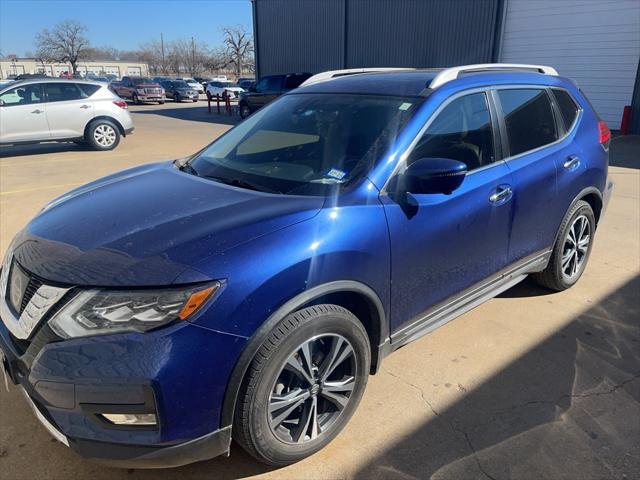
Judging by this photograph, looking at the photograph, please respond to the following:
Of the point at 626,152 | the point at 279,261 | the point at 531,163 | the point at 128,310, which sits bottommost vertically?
the point at 626,152

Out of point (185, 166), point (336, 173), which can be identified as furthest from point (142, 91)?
point (336, 173)

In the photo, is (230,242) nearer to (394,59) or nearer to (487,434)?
(487,434)

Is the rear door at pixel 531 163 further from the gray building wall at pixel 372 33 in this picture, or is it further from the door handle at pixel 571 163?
the gray building wall at pixel 372 33

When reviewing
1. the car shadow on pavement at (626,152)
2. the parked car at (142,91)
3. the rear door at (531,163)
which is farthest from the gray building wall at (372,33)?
the rear door at (531,163)

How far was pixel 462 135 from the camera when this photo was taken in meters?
3.04

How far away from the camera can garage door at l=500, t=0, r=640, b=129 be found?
1427 cm

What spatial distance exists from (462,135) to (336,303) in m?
1.36

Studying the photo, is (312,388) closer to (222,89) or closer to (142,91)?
(222,89)

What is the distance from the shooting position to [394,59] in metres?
21.3

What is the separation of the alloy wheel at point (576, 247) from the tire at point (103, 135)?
11.0 meters

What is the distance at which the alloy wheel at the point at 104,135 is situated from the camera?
11963 mm

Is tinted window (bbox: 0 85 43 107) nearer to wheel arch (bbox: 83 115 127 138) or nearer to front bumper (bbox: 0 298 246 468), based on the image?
wheel arch (bbox: 83 115 127 138)

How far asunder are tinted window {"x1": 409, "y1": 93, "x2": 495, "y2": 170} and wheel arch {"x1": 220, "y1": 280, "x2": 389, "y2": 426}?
32.3 inches

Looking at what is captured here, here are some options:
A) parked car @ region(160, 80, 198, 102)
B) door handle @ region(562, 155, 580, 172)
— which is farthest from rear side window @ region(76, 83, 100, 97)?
parked car @ region(160, 80, 198, 102)
